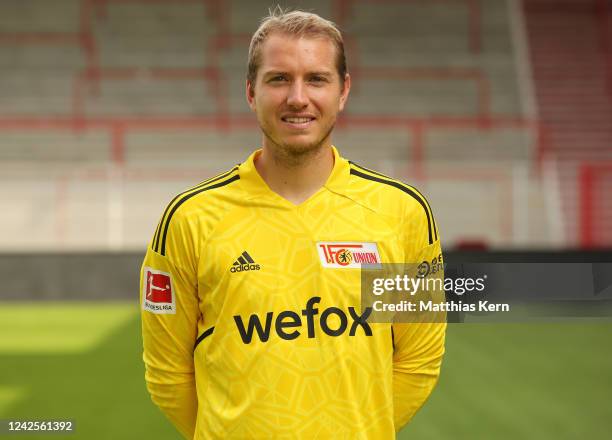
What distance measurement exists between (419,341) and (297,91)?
0.78m

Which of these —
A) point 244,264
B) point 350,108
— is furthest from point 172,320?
point 350,108

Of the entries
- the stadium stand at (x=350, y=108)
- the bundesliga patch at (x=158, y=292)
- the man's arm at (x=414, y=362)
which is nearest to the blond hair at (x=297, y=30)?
the bundesliga patch at (x=158, y=292)

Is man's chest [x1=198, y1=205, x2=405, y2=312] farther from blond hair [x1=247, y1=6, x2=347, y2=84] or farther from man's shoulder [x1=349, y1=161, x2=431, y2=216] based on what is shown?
blond hair [x1=247, y1=6, x2=347, y2=84]

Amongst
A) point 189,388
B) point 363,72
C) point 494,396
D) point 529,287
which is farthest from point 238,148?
point 189,388

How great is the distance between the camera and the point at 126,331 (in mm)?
7652

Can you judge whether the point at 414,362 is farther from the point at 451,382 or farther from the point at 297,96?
the point at 451,382

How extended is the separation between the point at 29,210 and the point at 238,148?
13.0 ft

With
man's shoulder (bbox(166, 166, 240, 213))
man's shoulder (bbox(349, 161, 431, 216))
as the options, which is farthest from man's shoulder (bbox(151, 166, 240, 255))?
man's shoulder (bbox(349, 161, 431, 216))

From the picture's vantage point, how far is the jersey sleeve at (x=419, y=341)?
1930 mm

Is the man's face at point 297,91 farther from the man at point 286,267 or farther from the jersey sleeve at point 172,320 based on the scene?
the jersey sleeve at point 172,320

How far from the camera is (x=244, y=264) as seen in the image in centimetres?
178

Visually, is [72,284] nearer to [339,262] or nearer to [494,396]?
[494,396]

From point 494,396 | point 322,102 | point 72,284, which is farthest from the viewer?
point 72,284

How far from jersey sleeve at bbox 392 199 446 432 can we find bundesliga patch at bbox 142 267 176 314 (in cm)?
60
